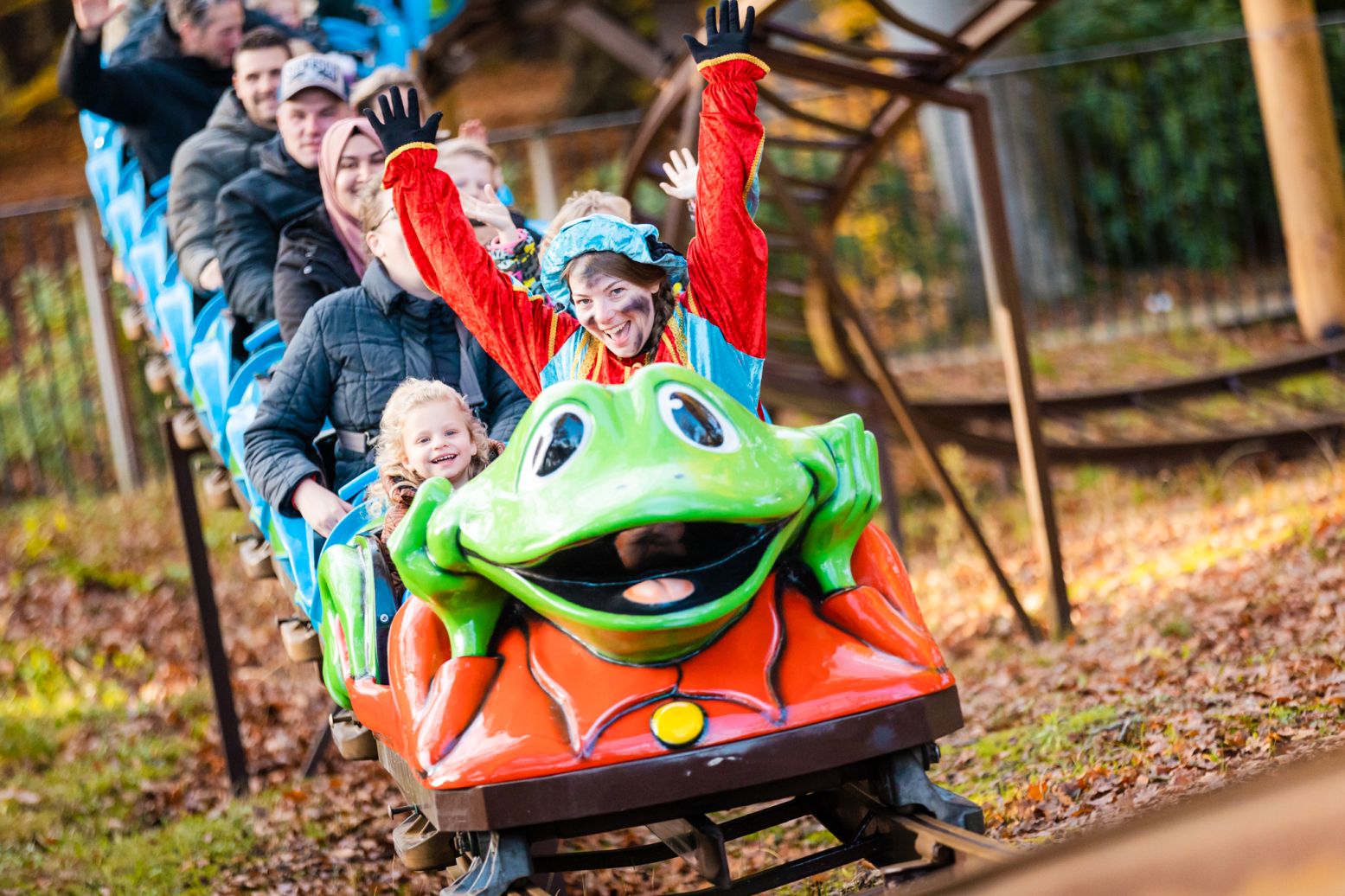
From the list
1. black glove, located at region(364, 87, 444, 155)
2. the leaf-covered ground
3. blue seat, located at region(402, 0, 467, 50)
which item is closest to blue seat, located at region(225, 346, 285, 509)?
black glove, located at region(364, 87, 444, 155)

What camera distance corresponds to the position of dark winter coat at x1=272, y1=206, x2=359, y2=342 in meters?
4.11

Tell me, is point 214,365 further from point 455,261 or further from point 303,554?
point 455,261

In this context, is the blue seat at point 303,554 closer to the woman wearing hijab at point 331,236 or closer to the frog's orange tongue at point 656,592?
the woman wearing hijab at point 331,236

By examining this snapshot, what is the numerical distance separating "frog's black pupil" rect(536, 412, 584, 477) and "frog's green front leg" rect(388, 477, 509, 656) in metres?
0.21

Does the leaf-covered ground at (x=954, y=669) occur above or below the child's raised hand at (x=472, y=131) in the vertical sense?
below

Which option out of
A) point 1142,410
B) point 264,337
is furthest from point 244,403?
point 1142,410

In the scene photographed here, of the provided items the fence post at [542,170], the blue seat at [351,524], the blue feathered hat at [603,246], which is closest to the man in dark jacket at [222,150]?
the blue seat at [351,524]

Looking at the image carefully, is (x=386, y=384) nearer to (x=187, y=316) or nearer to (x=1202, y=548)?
(x=187, y=316)

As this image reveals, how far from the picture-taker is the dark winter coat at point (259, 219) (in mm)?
Result: 4367

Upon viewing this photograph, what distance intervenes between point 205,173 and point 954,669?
3.22m

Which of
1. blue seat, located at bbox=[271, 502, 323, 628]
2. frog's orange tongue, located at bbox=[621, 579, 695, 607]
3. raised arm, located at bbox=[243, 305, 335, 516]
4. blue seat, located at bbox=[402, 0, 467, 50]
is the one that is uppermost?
blue seat, located at bbox=[402, 0, 467, 50]

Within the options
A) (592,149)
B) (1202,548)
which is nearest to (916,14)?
(592,149)

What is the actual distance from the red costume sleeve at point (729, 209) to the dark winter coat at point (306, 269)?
133cm

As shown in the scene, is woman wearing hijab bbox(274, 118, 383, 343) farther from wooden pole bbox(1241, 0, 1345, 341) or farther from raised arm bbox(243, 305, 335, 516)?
wooden pole bbox(1241, 0, 1345, 341)
